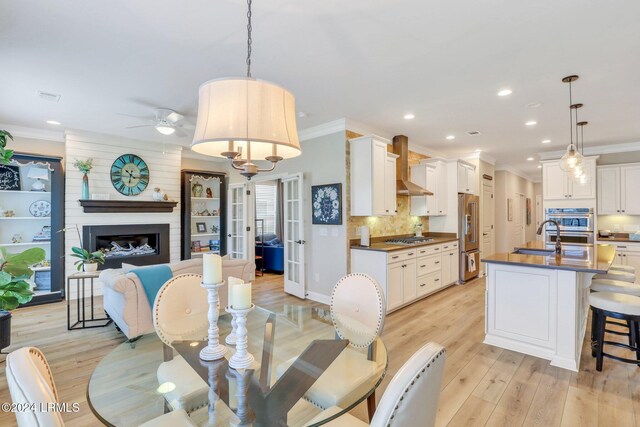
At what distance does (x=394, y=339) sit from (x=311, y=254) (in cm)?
199

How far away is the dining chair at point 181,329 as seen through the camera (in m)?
1.41

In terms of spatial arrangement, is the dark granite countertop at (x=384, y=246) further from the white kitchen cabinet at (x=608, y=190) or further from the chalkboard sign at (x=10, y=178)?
the chalkboard sign at (x=10, y=178)

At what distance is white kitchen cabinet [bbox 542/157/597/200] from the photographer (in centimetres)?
593

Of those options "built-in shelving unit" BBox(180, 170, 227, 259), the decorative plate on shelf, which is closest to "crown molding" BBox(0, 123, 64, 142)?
the decorative plate on shelf

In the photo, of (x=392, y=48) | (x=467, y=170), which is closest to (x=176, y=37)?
(x=392, y=48)

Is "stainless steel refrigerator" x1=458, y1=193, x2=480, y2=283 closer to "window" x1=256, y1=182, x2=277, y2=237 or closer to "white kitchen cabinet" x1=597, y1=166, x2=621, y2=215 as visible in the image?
"white kitchen cabinet" x1=597, y1=166, x2=621, y2=215

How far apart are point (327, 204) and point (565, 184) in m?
5.05

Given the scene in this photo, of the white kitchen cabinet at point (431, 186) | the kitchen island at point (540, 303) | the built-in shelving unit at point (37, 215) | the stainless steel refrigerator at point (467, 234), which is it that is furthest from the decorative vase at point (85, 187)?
the stainless steel refrigerator at point (467, 234)

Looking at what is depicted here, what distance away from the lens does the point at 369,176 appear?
439 cm

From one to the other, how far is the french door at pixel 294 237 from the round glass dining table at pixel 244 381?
2.93 m

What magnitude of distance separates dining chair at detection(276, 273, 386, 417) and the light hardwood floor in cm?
64

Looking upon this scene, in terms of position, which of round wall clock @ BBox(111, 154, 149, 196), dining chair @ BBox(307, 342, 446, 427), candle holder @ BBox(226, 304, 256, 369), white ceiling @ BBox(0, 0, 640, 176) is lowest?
candle holder @ BBox(226, 304, 256, 369)

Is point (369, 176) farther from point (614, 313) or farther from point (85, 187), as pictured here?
point (85, 187)

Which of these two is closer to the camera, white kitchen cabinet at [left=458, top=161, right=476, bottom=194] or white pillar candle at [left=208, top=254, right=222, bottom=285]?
white pillar candle at [left=208, top=254, right=222, bottom=285]
